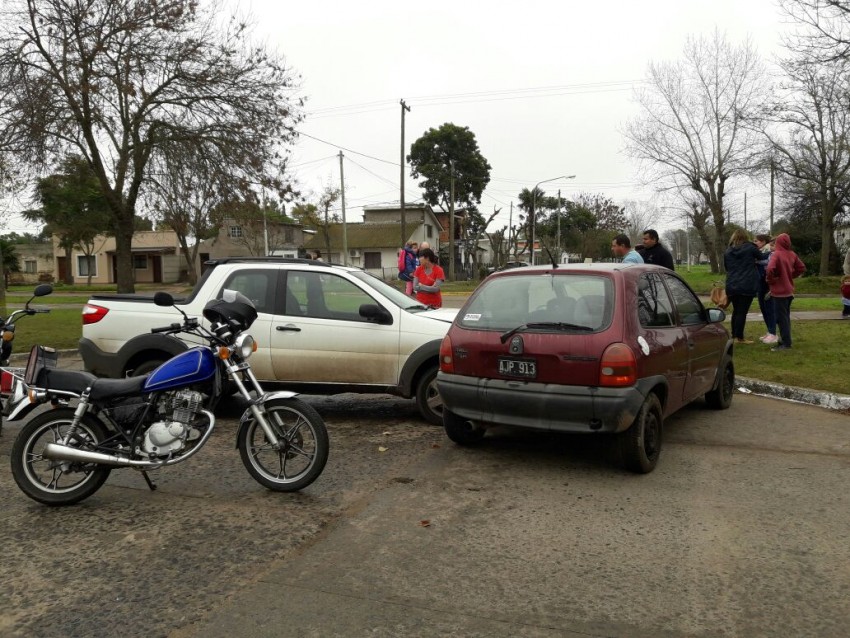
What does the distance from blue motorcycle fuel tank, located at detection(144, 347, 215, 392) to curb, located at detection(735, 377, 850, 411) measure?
6622 millimetres

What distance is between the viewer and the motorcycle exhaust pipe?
14.6ft

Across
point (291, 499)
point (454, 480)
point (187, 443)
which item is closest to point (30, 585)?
point (187, 443)

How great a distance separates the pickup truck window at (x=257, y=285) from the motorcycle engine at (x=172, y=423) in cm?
252

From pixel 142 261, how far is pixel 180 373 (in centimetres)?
5668

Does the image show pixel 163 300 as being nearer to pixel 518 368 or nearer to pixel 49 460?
pixel 49 460

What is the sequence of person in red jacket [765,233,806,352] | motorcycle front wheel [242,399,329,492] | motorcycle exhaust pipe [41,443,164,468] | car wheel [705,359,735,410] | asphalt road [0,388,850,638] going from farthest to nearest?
1. person in red jacket [765,233,806,352]
2. car wheel [705,359,735,410]
3. motorcycle front wheel [242,399,329,492]
4. motorcycle exhaust pipe [41,443,164,468]
5. asphalt road [0,388,850,638]

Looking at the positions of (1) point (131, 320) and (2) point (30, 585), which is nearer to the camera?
(2) point (30, 585)

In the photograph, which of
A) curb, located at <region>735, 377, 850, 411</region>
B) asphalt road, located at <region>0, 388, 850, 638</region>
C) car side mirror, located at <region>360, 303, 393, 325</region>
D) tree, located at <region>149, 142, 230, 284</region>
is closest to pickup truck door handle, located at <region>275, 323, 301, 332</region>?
car side mirror, located at <region>360, 303, 393, 325</region>

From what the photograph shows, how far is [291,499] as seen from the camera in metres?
4.70

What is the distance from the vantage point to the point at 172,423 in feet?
15.0

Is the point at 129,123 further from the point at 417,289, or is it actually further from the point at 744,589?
the point at 744,589

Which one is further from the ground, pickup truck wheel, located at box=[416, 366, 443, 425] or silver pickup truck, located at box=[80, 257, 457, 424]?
silver pickup truck, located at box=[80, 257, 457, 424]

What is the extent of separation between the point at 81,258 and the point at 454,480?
195ft

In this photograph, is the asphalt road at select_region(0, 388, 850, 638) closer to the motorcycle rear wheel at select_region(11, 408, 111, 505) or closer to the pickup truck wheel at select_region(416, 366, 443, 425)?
the motorcycle rear wheel at select_region(11, 408, 111, 505)
